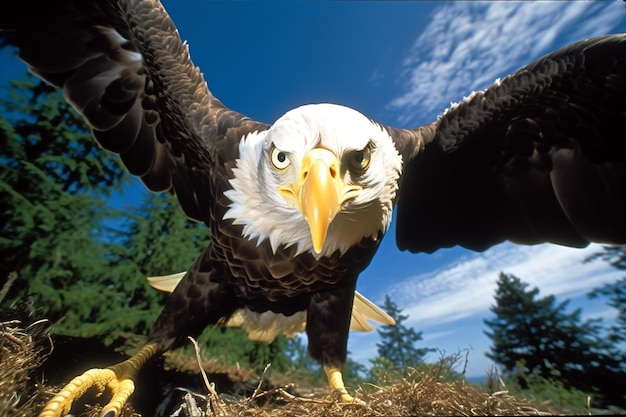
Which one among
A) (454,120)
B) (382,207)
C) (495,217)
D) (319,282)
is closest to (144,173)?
(319,282)

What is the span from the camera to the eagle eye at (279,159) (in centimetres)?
146


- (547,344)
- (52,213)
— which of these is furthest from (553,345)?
(52,213)

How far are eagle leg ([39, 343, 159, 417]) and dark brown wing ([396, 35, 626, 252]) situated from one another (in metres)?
1.77

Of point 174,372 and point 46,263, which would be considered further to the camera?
point 46,263

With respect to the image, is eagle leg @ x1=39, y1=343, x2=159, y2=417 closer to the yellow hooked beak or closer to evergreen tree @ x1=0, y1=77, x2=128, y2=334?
the yellow hooked beak

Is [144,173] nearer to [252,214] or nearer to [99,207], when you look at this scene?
[252,214]

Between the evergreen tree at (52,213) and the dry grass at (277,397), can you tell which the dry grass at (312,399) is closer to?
the dry grass at (277,397)

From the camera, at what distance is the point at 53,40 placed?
2090 mm

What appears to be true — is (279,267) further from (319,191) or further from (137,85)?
(137,85)

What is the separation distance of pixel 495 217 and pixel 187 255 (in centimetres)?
326

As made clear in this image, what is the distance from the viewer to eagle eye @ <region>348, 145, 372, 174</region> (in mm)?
1446

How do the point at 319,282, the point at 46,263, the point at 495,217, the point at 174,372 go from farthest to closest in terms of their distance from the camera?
the point at 46,263 → the point at 495,217 → the point at 174,372 → the point at 319,282

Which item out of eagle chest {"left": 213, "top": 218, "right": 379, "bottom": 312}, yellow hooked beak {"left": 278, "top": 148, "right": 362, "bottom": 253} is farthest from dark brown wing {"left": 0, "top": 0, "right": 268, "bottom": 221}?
yellow hooked beak {"left": 278, "top": 148, "right": 362, "bottom": 253}

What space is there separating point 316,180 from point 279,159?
256 millimetres
